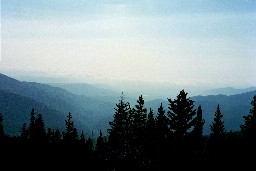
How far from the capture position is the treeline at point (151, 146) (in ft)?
66.4

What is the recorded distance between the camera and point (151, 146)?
31.9 metres

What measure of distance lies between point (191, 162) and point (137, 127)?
666 inches

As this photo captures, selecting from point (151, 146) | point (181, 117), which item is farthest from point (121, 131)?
point (181, 117)

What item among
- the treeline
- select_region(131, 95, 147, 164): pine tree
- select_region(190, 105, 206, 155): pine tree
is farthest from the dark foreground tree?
select_region(131, 95, 147, 164): pine tree

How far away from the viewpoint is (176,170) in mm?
19859

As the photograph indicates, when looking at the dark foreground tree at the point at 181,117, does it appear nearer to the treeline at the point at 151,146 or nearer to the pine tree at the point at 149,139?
the treeline at the point at 151,146

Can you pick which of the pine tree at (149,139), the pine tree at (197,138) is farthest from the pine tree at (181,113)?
the pine tree at (149,139)

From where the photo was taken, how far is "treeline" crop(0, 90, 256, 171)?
2025 centimetres

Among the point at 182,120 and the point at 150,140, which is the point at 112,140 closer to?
the point at 150,140

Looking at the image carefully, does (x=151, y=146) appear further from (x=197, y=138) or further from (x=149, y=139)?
(x=197, y=138)

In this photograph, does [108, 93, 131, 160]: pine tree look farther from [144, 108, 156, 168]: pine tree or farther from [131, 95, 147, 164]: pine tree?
[144, 108, 156, 168]: pine tree

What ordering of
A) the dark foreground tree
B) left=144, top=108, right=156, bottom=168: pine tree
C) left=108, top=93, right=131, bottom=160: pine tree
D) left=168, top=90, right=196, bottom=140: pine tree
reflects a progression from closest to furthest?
the dark foreground tree
left=168, top=90, right=196, bottom=140: pine tree
left=144, top=108, right=156, bottom=168: pine tree
left=108, top=93, right=131, bottom=160: pine tree

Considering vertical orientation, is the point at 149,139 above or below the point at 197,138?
below

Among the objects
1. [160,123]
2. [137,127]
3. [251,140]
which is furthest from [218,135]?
[251,140]
